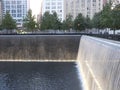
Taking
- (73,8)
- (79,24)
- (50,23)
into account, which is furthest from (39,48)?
(73,8)

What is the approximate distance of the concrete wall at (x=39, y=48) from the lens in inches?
1608

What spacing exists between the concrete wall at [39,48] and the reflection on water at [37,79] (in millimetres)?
9168

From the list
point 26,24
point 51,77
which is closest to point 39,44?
point 51,77

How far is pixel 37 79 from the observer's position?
24859 millimetres

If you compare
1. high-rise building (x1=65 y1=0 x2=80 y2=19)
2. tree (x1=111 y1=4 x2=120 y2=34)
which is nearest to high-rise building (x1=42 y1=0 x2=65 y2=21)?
high-rise building (x1=65 y1=0 x2=80 y2=19)

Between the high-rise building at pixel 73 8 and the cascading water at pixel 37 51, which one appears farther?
the high-rise building at pixel 73 8

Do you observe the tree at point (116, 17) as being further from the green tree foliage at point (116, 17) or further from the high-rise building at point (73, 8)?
the high-rise building at point (73, 8)

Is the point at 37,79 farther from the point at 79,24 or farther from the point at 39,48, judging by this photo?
the point at 79,24

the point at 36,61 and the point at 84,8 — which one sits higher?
the point at 84,8

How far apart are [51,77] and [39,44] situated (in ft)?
55.9

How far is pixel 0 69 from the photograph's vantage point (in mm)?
31203

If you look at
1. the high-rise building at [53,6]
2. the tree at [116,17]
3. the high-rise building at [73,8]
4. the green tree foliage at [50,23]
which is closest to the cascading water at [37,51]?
the tree at [116,17]

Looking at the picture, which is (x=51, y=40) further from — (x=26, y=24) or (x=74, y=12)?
(x=74, y=12)

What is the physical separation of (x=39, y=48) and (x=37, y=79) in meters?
17.4
